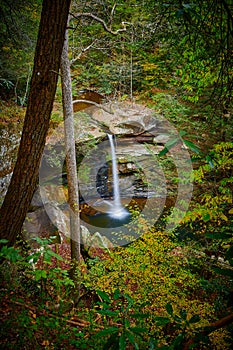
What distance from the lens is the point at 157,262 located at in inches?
153

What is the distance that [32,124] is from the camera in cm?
220

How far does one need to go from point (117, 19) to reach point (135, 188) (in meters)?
6.54

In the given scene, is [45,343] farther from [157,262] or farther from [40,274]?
[157,262]

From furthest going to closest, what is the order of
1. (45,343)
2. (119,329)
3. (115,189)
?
(115,189) < (45,343) < (119,329)

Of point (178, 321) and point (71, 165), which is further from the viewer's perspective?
point (71, 165)

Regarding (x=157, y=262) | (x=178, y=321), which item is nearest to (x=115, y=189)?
(x=157, y=262)

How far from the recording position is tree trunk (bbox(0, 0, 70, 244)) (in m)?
1.99

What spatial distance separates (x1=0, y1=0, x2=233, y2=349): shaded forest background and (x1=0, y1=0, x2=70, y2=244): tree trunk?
18.6 inches

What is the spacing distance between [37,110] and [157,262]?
10.1ft

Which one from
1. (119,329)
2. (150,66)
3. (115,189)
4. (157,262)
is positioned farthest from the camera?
(115,189)

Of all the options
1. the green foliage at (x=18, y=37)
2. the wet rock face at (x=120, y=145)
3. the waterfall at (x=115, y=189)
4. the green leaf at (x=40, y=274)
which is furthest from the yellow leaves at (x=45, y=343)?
the waterfall at (x=115, y=189)

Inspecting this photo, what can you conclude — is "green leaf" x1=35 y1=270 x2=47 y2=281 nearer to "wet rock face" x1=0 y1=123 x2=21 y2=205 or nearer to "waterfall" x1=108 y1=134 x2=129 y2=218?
"wet rock face" x1=0 y1=123 x2=21 y2=205

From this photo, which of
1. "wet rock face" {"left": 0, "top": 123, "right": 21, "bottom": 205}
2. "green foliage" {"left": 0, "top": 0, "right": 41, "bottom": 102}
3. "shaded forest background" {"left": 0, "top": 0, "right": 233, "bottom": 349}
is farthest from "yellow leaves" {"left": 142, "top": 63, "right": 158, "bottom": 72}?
"wet rock face" {"left": 0, "top": 123, "right": 21, "bottom": 205}

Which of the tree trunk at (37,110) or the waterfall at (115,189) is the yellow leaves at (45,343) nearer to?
the tree trunk at (37,110)
